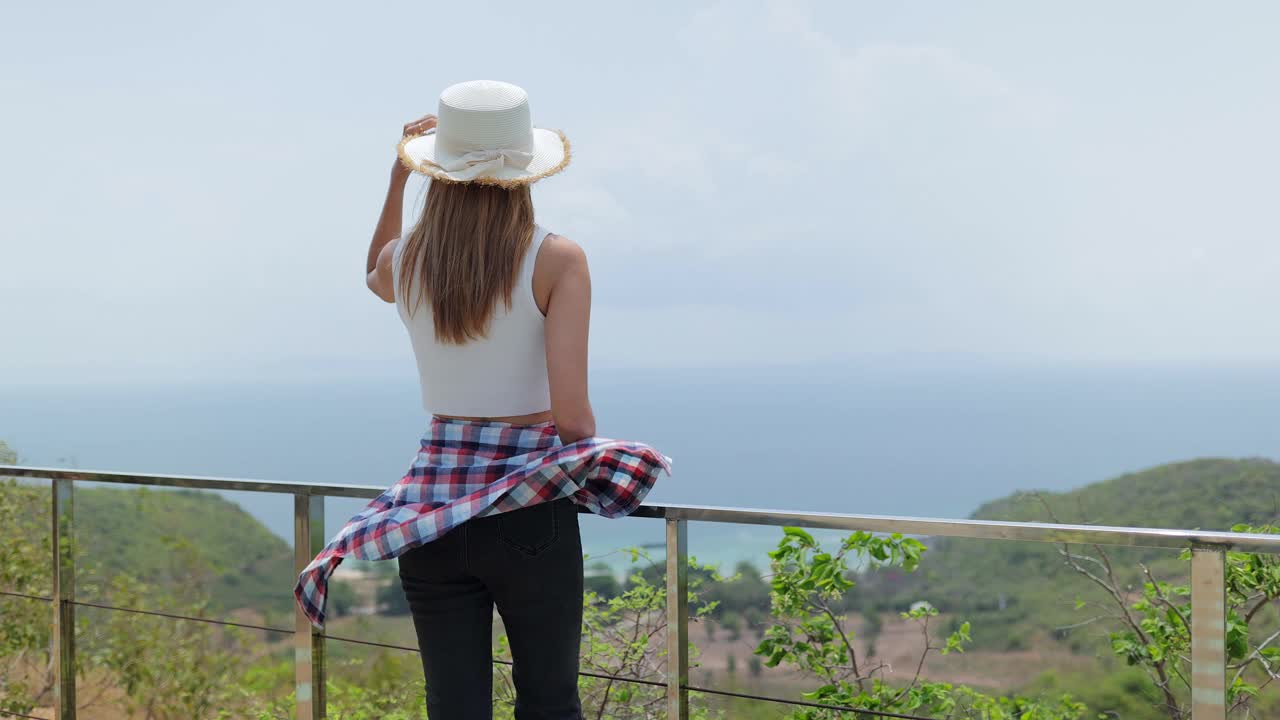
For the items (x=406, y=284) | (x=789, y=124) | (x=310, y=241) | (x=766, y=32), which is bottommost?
(x=406, y=284)

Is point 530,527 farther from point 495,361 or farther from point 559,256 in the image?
point 559,256

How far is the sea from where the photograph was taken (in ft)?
119

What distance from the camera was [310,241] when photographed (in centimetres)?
3769

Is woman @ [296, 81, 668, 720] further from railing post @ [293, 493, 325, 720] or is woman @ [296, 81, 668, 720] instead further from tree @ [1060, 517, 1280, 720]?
tree @ [1060, 517, 1280, 720]

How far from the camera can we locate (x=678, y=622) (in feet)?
6.48

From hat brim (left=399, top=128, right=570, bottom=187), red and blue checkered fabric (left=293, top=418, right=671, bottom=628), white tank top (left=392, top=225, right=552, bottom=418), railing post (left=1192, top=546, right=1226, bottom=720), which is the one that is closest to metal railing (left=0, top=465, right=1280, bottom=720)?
railing post (left=1192, top=546, right=1226, bottom=720)

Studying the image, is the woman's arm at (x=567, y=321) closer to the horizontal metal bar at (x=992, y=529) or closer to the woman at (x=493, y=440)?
the woman at (x=493, y=440)

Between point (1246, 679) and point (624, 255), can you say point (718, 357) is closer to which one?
point (624, 255)

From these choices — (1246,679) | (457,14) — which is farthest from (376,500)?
(457,14)

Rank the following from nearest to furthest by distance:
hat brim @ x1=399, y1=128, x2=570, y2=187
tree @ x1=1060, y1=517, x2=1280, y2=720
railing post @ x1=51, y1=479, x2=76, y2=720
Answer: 1. hat brim @ x1=399, y1=128, x2=570, y2=187
2. tree @ x1=1060, y1=517, x2=1280, y2=720
3. railing post @ x1=51, y1=479, x2=76, y2=720

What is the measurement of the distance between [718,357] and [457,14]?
50.9ft

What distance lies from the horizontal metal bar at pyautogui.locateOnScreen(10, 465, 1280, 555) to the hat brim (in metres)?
0.57

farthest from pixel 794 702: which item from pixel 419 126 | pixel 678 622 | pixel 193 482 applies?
pixel 193 482

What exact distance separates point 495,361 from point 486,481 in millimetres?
173
